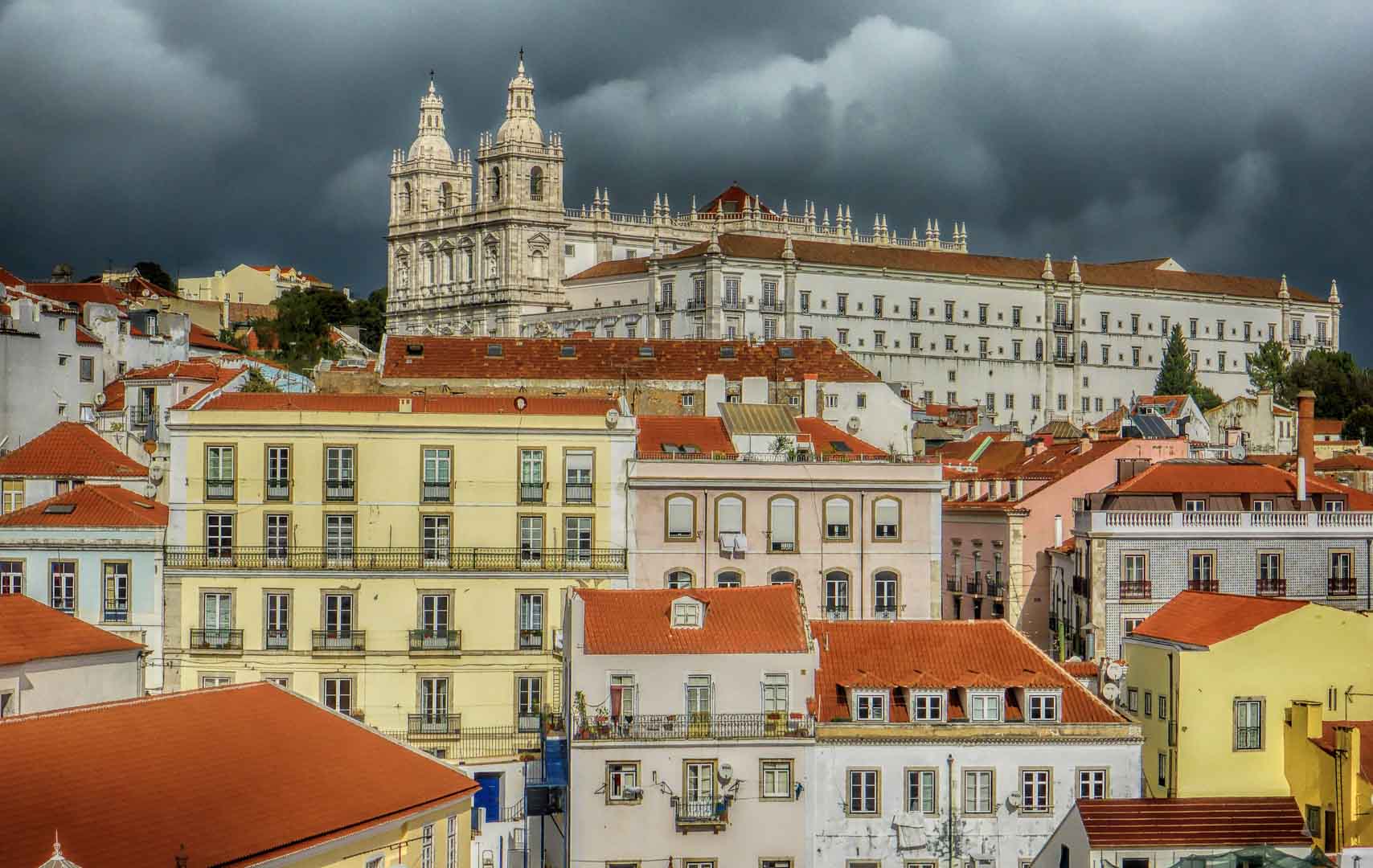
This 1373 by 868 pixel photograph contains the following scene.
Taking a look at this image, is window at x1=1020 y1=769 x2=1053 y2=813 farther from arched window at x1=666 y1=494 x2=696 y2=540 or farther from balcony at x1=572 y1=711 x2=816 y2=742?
arched window at x1=666 y1=494 x2=696 y2=540

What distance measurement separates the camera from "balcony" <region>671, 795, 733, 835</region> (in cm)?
4412

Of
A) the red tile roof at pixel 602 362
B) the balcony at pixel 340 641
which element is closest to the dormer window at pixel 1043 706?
the balcony at pixel 340 641

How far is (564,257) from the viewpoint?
17350cm

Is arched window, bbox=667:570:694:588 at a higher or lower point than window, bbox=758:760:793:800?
higher

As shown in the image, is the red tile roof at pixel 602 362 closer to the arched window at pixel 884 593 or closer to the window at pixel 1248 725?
the arched window at pixel 884 593

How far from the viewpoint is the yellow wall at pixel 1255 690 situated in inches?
1881

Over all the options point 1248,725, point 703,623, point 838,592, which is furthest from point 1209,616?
point 703,623

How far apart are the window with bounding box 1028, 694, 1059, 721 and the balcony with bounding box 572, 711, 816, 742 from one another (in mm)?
4941

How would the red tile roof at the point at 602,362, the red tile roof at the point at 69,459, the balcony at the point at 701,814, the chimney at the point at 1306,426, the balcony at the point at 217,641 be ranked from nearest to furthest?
the balcony at the point at 701,814
the balcony at the point at 217,641
the red tile roof at the point at 69,459
the chimney at the point at 1306,426
the red tile roof at the point at 602,362

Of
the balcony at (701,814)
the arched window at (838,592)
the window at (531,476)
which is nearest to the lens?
the balcony at (701,814)

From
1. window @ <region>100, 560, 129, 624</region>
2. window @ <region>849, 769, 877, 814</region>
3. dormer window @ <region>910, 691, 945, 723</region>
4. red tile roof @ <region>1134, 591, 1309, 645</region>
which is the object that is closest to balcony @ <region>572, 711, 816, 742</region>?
window @ <region>849, 769, 877, 814</region>

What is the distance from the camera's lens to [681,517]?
57.1 meters

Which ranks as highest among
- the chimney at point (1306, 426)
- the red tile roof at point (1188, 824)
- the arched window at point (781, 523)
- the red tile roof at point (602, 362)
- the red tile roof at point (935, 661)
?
the red tile roof at point (602, 362)

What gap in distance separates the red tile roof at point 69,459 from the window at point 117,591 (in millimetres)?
10625
